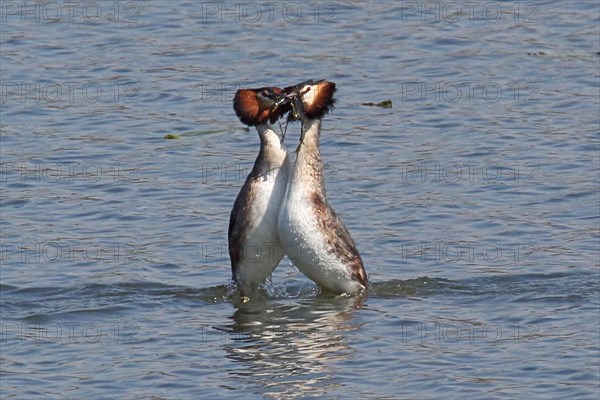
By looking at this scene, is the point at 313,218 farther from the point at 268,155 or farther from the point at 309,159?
the point at 268,155

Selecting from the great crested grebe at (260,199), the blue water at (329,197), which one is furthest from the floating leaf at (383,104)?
the great crested grebe at (260,199)

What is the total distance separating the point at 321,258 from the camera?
12.9 m

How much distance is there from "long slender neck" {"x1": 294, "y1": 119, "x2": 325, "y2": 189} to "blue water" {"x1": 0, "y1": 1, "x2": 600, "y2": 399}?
103 cm

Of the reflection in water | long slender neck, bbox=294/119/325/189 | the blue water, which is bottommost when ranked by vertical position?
the reflection in water

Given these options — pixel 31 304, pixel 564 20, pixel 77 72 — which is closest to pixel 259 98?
pixel 31 304

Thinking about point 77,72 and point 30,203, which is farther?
point 77,72

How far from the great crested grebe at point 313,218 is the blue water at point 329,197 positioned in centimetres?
34

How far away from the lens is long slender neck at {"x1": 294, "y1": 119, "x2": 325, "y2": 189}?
1282cm

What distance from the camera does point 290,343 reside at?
11.9 meters

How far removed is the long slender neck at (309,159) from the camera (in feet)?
42.1

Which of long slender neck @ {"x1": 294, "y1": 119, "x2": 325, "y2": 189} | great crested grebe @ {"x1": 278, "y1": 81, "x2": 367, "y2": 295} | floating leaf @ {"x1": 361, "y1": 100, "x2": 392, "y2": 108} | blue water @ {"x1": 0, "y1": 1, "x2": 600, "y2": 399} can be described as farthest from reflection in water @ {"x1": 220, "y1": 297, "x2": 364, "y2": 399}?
floating leaf @ {"x1": 361, "y1": 100, "x2": 392, "y2": 108}

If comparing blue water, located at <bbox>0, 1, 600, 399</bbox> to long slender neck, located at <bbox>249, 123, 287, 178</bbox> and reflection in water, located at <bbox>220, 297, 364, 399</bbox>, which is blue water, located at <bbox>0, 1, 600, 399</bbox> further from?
long slender neck, located at <bbox>249, 123, 287, 178</bbox>

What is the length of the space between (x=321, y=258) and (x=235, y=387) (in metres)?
2.29

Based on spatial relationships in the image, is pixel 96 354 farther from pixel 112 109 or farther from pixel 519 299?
pixel 112 109
